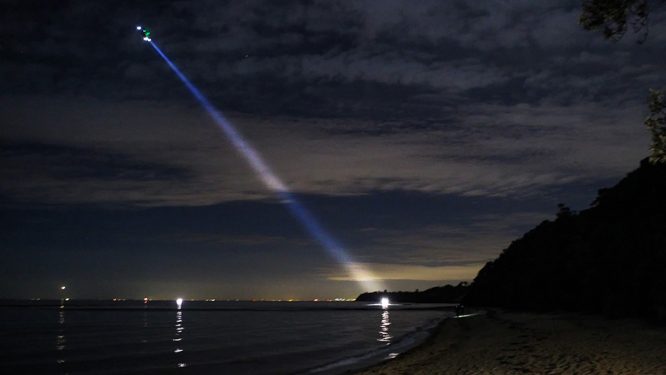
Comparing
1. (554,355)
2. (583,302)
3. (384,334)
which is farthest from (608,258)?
(554,355)

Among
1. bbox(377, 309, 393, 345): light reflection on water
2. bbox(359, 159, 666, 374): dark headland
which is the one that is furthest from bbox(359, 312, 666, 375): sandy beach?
bbox(377, 309, 393, 345): light reflection on water

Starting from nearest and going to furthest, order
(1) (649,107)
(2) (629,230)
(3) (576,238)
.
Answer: (1) (649,107) → (2) (629,230) → (3) (576,238)

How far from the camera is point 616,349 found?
78.9 feet

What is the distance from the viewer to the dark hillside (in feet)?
141

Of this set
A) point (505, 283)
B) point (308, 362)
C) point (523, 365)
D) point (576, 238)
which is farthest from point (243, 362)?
point (505, 283)

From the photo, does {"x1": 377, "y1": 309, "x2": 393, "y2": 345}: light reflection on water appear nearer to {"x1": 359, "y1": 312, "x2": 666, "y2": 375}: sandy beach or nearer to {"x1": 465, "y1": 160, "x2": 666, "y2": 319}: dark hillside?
{"x1": 359, "y1": 312, "x2": 666, "y2": 375}: sandy beach

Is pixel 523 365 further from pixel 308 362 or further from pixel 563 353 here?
pixel 308 362

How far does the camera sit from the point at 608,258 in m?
51.9

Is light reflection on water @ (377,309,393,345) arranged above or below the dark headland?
A: below

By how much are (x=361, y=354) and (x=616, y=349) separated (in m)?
15.7

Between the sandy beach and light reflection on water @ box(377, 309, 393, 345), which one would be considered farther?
light reflection on water @ box(377, 309, 393, 345)

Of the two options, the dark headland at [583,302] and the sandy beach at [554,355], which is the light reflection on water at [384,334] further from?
the sandy beach at [554,355]

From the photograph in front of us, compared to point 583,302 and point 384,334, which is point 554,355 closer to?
point 384,334

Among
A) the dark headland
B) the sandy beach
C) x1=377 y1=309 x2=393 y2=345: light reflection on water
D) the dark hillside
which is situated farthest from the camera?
x1=377 y1=309 x2=393 y2=345: light reflection on water
